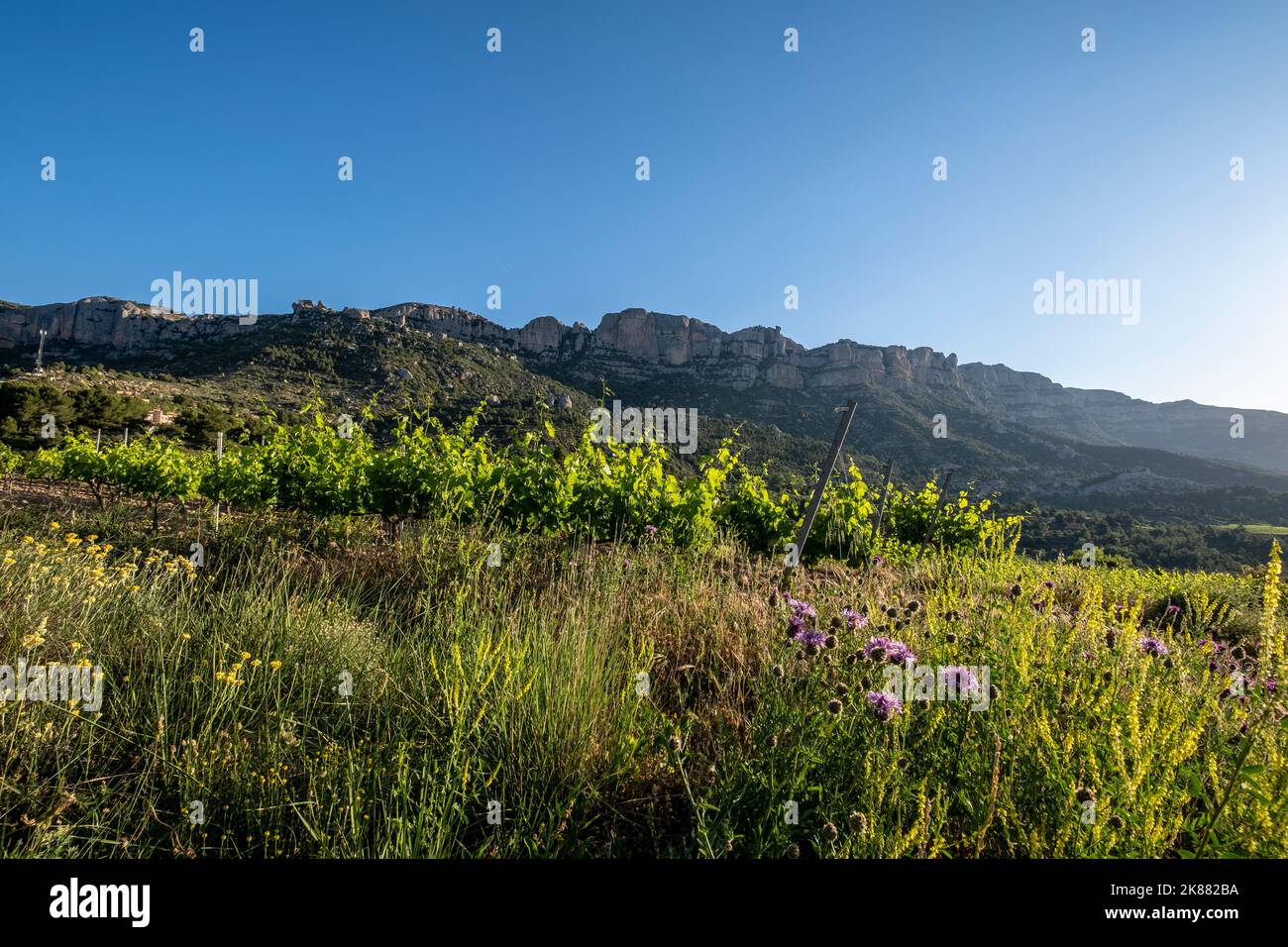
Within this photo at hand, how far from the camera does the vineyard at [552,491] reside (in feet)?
20.8

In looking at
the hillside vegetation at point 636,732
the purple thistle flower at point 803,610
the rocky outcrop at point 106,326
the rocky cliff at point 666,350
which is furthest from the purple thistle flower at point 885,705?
the rocky outcrop at point 106,326

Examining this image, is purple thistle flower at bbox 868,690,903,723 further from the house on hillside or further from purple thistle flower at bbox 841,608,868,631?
the house on hillside

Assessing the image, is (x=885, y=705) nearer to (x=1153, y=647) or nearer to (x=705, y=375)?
(x=1153, y=647)

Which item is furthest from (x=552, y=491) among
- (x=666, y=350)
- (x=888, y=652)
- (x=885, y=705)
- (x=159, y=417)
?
(x=666, y=350)

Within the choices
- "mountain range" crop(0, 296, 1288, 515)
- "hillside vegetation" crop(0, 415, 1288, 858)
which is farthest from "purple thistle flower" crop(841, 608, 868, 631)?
"mountain range" crop(0, 296, 1288, 515)

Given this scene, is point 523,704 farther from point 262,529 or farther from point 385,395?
point 385,395

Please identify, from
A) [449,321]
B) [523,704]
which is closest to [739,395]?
[449,321]

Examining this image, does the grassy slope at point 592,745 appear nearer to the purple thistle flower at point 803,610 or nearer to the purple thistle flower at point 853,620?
the purple thistle flower at point 853,620

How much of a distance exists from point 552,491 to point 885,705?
4.83m

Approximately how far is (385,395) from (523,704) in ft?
153

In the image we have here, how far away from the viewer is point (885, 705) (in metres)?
1.98

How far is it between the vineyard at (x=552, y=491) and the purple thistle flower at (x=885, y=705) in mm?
3722
